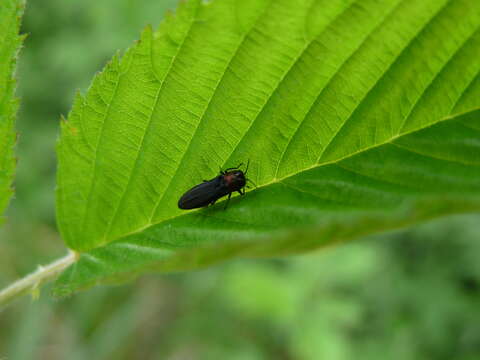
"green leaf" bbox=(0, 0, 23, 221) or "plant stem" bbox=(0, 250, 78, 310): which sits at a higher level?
"green leaf" bbox=(0, 0, 23, 221)

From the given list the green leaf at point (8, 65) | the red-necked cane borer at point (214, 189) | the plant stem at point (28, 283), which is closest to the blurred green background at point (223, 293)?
the red-necked cane borer at point (214, 189)

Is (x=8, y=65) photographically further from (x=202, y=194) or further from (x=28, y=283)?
(x=202, y=194)

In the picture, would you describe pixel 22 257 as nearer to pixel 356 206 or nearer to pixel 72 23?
pixel 72 23

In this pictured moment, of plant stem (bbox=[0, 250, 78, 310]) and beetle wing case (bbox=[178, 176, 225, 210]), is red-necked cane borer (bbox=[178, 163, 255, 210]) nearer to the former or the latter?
beetle wing case (bbox=[178, 176, 225, 210])

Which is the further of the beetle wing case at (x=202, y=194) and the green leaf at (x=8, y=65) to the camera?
the beetle wing case at (x=202, y=194)

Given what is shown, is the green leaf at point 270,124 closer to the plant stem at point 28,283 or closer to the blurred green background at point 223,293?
the plant stem at point 28,283

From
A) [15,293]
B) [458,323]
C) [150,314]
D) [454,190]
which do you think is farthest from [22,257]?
[454,190]

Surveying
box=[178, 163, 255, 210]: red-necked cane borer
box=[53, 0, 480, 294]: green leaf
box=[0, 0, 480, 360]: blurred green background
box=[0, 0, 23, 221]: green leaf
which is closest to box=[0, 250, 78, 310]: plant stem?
box=[53, 0, 480, 294]: green leaf

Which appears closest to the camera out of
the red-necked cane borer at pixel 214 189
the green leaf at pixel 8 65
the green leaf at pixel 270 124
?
the green leaf at pixel 270 124
